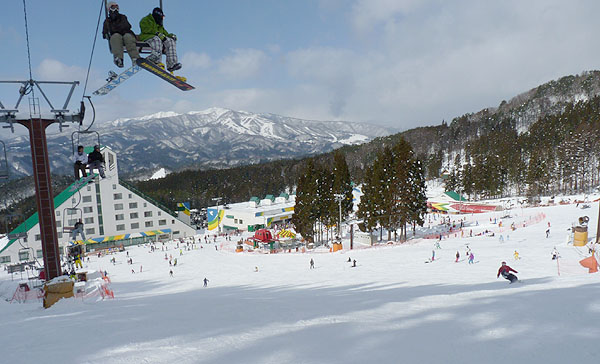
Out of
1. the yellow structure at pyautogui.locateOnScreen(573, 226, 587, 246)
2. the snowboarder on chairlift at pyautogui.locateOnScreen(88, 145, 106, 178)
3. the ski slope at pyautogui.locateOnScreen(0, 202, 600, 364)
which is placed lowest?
the yellow structure at pyautogui.locateOnScreen(573, 226, 587, 246)

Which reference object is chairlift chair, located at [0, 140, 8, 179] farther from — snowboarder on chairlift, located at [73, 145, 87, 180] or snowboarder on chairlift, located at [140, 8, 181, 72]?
snowboarder on chairlift, located at [140, 8, 181, 72]

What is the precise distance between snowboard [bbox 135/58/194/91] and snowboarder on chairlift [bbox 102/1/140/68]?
0.29m

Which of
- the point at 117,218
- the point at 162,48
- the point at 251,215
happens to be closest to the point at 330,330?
the point at 162,48

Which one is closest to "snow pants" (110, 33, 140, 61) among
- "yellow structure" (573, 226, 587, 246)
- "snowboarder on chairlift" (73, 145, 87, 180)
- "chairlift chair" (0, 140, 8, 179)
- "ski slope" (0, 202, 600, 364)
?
"snowboarder on chairlift" (73, 145, 87, 180)

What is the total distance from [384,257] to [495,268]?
8212mm

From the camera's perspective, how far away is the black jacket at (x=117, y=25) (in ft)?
19.9

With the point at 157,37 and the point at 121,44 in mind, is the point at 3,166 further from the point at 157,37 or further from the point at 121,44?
the point at 157,37

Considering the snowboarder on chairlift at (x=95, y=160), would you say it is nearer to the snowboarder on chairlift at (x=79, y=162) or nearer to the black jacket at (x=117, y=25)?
the snowboarder on chairlift at (x=79, y=162)

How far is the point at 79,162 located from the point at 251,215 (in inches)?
1903

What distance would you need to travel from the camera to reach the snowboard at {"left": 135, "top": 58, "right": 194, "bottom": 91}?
6.52 metres

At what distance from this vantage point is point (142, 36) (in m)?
6.39

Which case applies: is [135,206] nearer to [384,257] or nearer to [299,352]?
[384,257]

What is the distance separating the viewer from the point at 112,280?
77.1ft

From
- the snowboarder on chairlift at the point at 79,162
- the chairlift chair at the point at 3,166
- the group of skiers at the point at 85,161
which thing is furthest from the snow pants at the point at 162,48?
the chairlift chair at the point at 3,166
